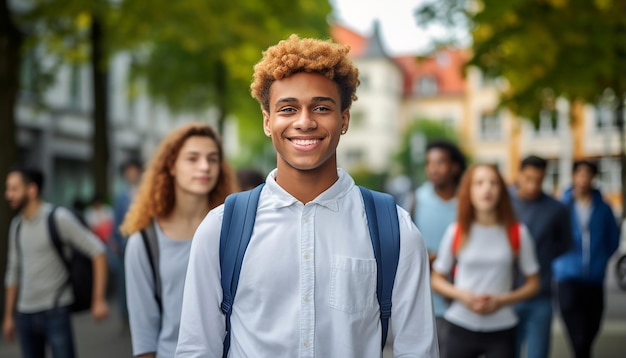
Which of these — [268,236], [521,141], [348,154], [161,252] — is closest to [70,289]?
[161,252]

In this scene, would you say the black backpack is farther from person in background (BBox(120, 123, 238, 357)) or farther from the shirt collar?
the shirt collar

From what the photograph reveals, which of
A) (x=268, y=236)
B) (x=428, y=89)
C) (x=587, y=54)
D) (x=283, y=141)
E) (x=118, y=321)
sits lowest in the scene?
(x=118, y=321)

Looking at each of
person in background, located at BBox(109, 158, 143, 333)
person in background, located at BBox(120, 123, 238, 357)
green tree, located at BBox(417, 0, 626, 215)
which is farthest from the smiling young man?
green tree, located at BBox(417, 0, 626, 215)

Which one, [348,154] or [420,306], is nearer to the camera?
[420,306]

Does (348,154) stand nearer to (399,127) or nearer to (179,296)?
(399,127)

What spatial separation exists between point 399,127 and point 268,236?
277 feet

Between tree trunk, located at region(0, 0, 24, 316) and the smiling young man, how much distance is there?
33.0ft

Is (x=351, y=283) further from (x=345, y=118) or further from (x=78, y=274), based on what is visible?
(x=78, y=274)

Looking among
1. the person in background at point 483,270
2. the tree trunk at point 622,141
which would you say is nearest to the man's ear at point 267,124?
the person in background at point 483,270

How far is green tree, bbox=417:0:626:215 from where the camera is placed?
1251 centimetres

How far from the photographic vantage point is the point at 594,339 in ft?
27.0

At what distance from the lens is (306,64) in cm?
266

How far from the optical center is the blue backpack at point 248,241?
269cm

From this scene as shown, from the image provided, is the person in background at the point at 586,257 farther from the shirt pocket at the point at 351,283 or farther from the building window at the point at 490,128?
the building window at the point at 490,128
